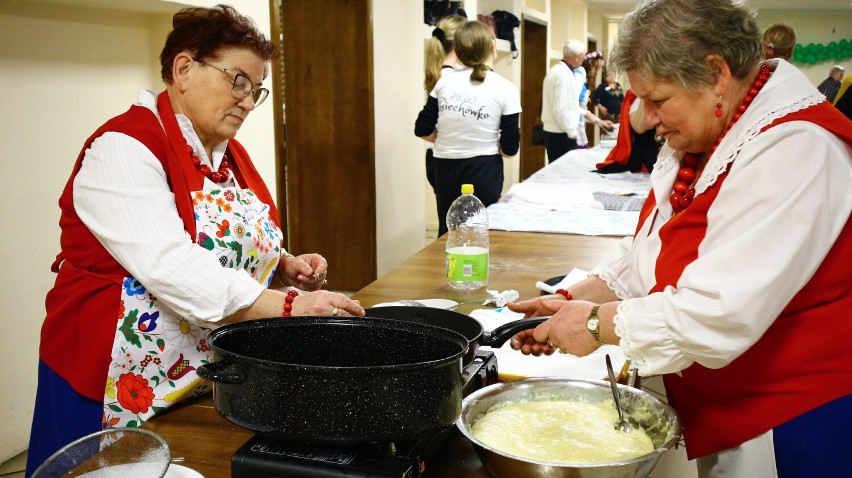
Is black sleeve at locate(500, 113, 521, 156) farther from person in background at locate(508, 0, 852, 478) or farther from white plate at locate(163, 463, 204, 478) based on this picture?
white plate at locate(163, 463, 204, 478)

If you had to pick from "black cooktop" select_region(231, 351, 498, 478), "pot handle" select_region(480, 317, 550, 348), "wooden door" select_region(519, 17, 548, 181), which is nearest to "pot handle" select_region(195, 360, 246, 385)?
"black cooktop" select_region(231, 351, 498, 478)

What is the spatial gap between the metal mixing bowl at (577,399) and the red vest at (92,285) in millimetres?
680

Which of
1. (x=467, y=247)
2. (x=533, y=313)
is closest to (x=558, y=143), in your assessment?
(x=467, y=247)

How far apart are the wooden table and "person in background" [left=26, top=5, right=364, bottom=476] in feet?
0.43

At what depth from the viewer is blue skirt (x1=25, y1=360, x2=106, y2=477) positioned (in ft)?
5.05

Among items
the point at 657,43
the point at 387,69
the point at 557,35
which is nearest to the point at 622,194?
the point at 387,69

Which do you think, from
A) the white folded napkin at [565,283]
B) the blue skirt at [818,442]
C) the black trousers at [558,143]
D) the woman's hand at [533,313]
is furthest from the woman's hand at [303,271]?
the black trousers at [558,143]

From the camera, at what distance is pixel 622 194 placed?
395 centimetres

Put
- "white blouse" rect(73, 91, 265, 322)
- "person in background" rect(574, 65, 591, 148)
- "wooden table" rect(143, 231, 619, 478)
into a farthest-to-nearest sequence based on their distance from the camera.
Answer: "person in background" rect(574, 65, 591, 148) → "white blouse" rect(73, 91, 265, 322) → "wooden table" rect(143, 231, 619, 478)

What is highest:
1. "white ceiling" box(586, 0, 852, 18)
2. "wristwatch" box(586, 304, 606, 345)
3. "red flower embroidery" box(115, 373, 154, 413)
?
"white ceiling" box(586, 0, 852, 18)

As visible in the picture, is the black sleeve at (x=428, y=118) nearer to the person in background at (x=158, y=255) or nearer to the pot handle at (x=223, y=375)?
the person in background at (x=158, y=255)

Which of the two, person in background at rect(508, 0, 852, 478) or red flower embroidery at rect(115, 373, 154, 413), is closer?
person in background at rect(508, 0, 852, 478)

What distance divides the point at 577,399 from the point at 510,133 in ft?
10.3

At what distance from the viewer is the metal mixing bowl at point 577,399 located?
40.9 inches
